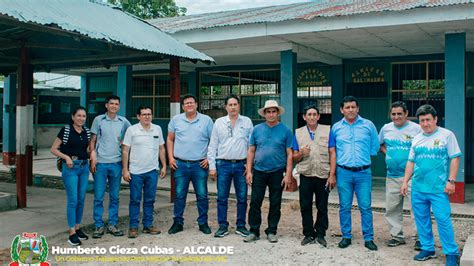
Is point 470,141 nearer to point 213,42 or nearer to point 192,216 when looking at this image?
point 213,42

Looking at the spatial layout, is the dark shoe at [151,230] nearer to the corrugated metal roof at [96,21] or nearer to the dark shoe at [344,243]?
the dark shoe at [344,243]

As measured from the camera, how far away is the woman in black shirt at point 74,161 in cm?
516

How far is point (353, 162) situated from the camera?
16.2 ft

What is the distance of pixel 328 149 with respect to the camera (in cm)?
509

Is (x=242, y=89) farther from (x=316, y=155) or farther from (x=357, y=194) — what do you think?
(x=357, y=194)

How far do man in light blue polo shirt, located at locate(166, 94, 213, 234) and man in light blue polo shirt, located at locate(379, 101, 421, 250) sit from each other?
6.93 ft

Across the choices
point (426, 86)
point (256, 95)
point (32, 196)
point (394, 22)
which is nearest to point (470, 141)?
point (426, 86)

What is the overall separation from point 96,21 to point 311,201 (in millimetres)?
3580

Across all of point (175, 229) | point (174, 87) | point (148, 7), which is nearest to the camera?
point (175, 229)

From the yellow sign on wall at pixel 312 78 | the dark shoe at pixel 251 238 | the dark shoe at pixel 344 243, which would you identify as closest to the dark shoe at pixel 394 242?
the dark shoe at pixel 344 243

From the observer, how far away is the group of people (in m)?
4.61

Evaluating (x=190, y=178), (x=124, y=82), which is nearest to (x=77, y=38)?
(x=190, y=178)

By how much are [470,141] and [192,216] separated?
6911 mm

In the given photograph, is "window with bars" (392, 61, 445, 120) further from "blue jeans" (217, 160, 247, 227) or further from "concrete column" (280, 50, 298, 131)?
"blue jeans" (217, 160, 247, 227)
